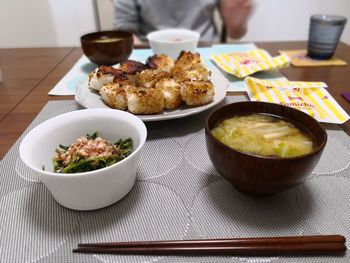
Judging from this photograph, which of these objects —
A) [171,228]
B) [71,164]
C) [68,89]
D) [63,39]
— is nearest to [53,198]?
[71,164]

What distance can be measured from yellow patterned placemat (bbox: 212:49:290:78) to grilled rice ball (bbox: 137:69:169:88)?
34 cm

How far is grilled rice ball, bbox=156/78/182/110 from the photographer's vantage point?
84 centimetres

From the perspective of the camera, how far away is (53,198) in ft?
1.98

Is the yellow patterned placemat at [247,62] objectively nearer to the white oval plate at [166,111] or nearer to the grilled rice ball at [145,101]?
the white oval plate at [166,111]

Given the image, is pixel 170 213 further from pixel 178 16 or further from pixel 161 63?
pixel 178 16

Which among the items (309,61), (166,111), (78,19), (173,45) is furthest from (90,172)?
(78,19)

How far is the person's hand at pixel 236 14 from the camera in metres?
1.78

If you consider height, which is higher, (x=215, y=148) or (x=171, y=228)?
(x=215, y=148)

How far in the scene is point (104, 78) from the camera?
0.92 m

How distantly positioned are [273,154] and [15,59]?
1.32 metres

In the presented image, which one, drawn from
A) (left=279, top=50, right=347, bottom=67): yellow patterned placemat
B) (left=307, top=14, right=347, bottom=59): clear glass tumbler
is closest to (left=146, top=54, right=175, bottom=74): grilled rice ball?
(left=279, top=50, right=347, bottom=67): yellow patterned placemat

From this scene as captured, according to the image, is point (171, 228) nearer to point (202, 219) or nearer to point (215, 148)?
point (202, 219)

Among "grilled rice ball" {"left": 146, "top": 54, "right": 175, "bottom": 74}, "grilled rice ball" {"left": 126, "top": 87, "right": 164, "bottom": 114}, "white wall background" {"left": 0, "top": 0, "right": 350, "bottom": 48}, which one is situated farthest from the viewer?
"white wall background" {"left": 0, "top": 0, "right": 350, "bottom": 48}

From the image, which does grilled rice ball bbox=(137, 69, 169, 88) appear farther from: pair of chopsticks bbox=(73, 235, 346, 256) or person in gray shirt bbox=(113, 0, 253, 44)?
person in gray shirt bbox=(113, 0, 253, 44)
